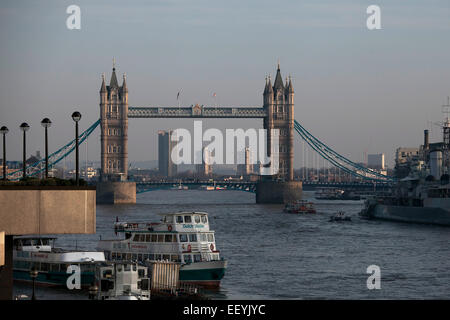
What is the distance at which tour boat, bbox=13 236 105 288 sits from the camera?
39219 mm

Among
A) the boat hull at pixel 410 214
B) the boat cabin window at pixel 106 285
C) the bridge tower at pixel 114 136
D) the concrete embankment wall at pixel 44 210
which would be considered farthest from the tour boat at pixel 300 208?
the concrete embankment wall at pixel 44 210

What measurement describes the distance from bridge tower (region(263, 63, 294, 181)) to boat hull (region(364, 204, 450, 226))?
53.2 metres

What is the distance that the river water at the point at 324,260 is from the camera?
38.7m

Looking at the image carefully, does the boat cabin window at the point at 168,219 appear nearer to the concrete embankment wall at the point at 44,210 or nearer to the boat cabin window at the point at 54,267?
the boat cabin window at the point at 54,267

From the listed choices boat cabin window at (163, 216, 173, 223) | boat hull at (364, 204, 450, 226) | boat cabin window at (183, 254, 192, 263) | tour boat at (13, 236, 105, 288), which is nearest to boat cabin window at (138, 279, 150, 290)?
tour boat at (13, 236, 105, 288)

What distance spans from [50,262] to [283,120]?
123m

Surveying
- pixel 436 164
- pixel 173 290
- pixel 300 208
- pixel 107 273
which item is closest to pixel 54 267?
pixel 173 290

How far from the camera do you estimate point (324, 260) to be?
2061 inches

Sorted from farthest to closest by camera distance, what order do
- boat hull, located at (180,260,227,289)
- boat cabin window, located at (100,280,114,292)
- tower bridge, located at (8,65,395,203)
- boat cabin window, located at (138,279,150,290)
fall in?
1. tower bridge, located at (8,65,395,203)
2. boat hull, located at (180,260,227,289)
3. boat cabin window, located at (138,279,150,290)
4. boat cabin window, located at (100,280,114,292)

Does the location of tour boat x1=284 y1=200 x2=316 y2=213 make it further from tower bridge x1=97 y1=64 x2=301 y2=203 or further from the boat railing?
the boat railing

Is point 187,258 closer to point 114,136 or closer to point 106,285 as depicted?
point 106,285

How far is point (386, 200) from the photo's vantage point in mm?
105062

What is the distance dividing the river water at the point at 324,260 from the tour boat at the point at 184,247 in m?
1.20
